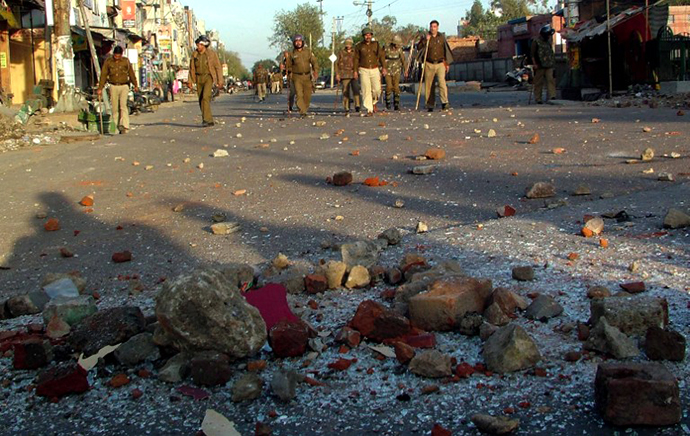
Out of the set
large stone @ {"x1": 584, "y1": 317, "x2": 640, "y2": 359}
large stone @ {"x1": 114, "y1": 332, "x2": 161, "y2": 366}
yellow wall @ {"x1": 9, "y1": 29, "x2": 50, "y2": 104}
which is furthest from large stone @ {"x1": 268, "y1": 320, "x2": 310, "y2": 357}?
yellow wall @ {"x1": 9, "y1": 29, "x2": 50, "y2": 104}

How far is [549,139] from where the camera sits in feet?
35.1

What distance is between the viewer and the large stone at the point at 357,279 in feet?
14.4

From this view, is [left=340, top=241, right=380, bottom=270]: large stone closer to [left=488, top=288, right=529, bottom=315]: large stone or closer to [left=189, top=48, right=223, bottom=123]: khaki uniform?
[left=488, top=288, right=529, bottom=315]: large stone

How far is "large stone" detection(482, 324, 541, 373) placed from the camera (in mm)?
3148

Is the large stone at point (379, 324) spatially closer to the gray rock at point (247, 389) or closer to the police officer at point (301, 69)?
the gray rock at point (247, 389)

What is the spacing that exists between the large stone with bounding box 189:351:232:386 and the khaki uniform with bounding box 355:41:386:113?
50.0 feet

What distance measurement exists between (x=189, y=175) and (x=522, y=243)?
5.38m

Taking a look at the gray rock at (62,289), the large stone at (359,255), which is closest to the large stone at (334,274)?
the large stone at (359,255)

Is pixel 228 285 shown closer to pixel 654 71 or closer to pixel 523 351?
pixel 523 351

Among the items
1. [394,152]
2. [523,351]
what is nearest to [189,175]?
[394,152]

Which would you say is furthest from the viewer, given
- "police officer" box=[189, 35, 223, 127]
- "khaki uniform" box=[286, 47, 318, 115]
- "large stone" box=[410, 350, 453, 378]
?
"khaki uniform" box=[286, 47, 318, 115]

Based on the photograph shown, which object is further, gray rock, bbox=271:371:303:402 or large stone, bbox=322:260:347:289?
large stone, bbox=322:260:347:289

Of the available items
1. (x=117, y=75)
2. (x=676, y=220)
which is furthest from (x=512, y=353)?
(x=117, y=75)

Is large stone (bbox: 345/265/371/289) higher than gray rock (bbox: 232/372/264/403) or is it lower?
higher
